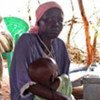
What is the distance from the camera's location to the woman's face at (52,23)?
188 centimetres

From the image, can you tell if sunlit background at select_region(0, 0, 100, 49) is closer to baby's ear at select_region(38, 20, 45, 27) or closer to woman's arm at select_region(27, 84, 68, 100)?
baby's ear at select_region(38, 20, 45, 27)

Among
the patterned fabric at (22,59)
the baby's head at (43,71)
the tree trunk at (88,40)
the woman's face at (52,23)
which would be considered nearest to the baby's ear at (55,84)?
the baby's head at (43,71)

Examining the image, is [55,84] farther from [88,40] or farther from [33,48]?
[88,40]

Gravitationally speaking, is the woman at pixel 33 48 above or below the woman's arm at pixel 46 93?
above

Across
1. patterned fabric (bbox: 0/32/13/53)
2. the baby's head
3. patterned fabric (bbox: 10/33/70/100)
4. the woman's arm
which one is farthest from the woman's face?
patterned fabric (bbox: 0/32/13/53)

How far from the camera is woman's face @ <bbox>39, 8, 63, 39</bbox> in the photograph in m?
1.88

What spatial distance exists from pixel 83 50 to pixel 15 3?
1.56m

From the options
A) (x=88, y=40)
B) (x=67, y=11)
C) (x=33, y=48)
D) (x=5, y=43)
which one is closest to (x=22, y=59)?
(x=33, y=48)

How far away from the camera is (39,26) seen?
1971 mm

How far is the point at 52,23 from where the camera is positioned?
6.17 feet

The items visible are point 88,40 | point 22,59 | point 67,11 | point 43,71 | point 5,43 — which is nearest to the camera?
point 43,71

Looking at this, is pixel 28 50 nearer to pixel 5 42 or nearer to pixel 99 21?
pixel 5 42

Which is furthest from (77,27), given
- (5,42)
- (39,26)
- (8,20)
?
(39,26)

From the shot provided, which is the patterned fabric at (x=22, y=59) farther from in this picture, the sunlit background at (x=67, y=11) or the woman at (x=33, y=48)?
the sunlit background at (x=67, y=11)
